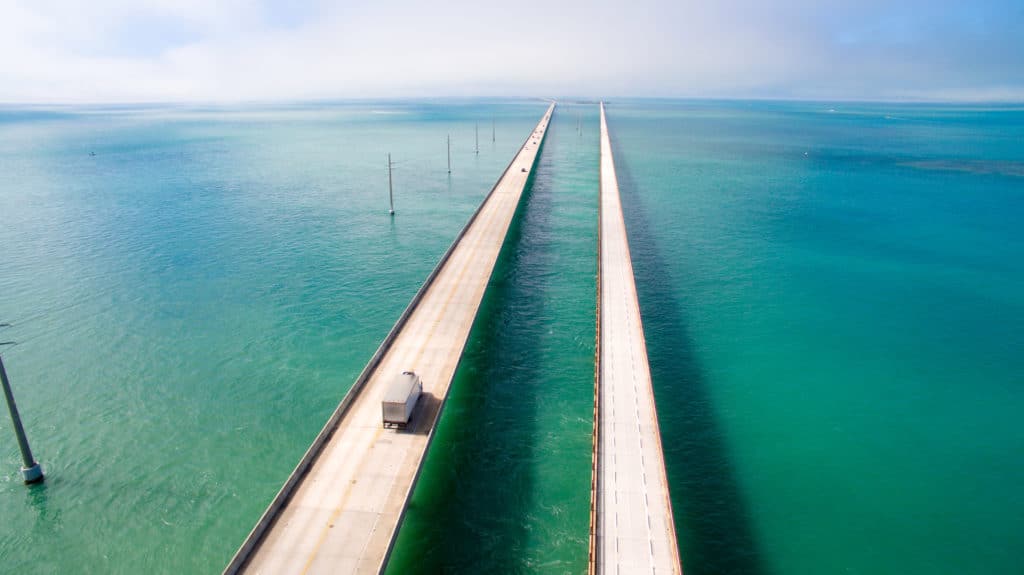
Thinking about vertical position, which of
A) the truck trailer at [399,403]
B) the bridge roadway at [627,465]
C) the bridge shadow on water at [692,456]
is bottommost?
the bridge shadow on water at [692,456]

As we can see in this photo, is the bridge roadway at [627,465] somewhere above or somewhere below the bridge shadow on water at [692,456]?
above

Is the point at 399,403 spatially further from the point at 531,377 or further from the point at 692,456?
the point at 692,456

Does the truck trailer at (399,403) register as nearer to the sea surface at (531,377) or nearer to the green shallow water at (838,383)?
the sea surface at (531,377)

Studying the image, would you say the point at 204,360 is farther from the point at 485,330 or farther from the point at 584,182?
the point at 584,182

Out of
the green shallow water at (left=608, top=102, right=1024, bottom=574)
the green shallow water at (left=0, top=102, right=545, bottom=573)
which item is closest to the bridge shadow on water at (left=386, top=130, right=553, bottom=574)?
the green shallow water at (left=0, top=102, right=545, bottom=573)

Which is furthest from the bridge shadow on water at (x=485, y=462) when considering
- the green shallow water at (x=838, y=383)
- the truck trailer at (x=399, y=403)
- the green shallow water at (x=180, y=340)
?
the green shallow water at (x=838, y=383)

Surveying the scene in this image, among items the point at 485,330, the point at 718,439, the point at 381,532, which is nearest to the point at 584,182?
the point at 485,330
